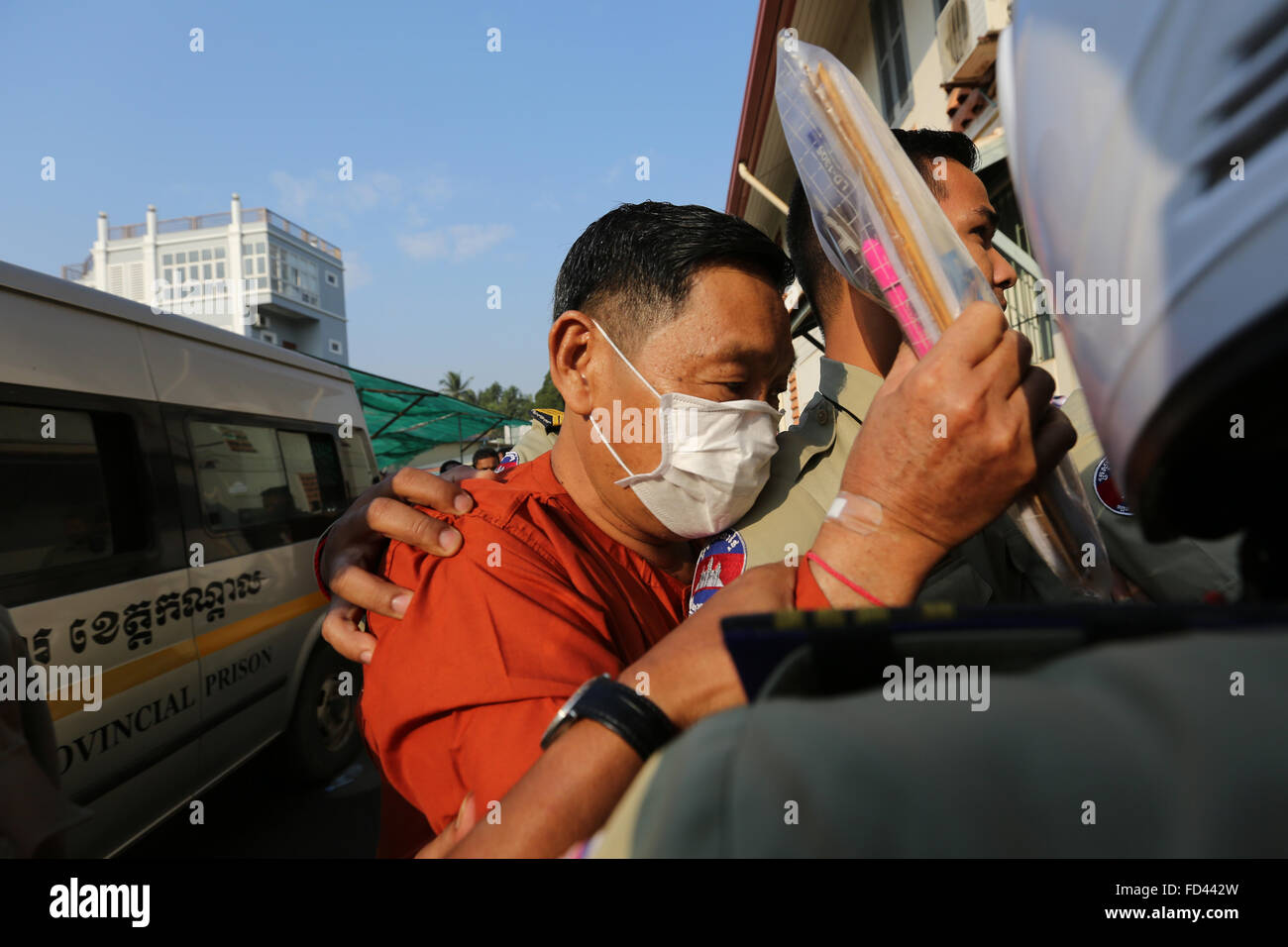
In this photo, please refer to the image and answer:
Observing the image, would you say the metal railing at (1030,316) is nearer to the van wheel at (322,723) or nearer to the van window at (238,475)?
the van window at (238,475)

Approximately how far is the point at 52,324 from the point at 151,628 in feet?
4.42

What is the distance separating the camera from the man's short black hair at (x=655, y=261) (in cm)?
158

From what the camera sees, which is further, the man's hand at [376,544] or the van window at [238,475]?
the van window at [238,475]

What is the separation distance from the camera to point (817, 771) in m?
0.43

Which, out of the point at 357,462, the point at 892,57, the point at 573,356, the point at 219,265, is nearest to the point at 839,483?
the point at 573,356

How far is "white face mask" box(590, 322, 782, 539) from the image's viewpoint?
153cm

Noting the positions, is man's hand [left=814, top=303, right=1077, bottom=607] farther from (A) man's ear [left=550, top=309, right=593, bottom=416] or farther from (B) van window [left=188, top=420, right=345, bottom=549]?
(B) van window [left=188, top=420, right=345, bottom=549]

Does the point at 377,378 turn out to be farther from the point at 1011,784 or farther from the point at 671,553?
the point at 1011,784

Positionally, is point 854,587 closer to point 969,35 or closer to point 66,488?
point 66,488

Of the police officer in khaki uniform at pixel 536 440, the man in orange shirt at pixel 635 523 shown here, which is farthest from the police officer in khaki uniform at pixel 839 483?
the police officer in khaki uniform at pixel 536 440

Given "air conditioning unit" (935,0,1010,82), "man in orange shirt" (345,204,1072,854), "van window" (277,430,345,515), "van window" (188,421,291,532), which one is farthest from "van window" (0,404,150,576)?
"air conditioning unit" (935,0,1010,82)

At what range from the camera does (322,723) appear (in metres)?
4.70

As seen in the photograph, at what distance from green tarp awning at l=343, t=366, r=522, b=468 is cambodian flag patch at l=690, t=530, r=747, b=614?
887 cm
